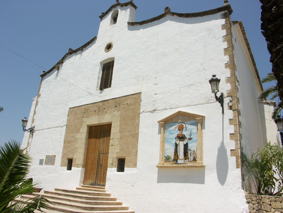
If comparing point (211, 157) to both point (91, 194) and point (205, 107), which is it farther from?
point (91, 194)

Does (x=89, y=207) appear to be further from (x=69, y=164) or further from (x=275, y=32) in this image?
(x=275, y=32)

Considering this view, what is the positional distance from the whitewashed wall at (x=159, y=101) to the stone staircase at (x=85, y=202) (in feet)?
1.15

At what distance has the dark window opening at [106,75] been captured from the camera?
10.7 meters

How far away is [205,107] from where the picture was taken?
7.40m

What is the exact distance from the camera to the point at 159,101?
8.48m

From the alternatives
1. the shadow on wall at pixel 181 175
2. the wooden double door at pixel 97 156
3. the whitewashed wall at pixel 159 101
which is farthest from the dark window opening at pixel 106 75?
the shadow on wall at pixel 181 175

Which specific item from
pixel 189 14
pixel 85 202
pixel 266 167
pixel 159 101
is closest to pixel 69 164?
pixel 85 202

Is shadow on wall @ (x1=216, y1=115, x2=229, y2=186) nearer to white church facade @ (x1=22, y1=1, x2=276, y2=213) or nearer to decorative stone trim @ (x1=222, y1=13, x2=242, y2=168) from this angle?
white church facade @ (x1=22, y1=1, x2=276, y2=213)

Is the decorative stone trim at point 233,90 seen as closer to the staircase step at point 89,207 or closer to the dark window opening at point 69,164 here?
the staircase step at point 89,207

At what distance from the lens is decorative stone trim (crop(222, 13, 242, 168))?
254 inches

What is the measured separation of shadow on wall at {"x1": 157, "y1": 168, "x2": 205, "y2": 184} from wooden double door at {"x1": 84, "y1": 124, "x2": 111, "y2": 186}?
8.83 feet

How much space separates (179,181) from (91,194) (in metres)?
3.01

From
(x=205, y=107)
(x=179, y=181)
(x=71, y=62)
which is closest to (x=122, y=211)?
(x=179, y=181)

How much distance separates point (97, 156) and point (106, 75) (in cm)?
358
